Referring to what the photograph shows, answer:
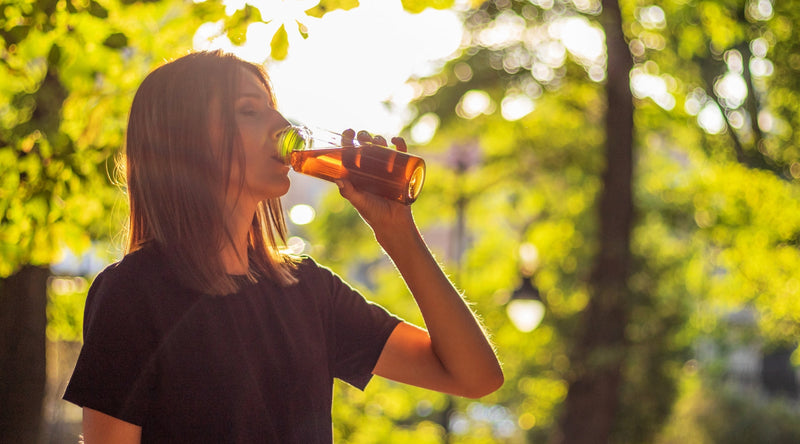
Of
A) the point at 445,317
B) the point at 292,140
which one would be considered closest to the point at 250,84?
the point at 292,140

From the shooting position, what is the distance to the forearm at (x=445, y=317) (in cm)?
183

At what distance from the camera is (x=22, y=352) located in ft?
14.1

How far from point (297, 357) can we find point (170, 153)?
0.50 m

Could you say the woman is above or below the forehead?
below

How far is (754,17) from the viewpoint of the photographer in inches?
351

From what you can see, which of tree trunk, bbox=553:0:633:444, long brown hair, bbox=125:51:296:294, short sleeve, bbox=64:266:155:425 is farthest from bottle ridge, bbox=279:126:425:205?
tree trunk, bbox=553:0:633:444

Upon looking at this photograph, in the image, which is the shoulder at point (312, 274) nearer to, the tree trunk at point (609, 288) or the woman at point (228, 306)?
the woman at point (228, 306)

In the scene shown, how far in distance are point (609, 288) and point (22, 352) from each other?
650cm

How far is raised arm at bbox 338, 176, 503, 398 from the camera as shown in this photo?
183cm

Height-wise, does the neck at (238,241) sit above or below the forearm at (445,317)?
above

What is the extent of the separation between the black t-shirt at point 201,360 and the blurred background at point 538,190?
1.86 ft

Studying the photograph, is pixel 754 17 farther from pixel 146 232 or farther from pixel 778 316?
pixel 146 232

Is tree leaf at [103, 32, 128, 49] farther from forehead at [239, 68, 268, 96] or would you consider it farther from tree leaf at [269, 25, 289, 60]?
forehead at [239, 68, 268, 96]

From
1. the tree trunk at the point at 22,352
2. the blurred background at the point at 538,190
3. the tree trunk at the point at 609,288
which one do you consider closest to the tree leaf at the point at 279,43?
the blurred background at the point at 538,190
